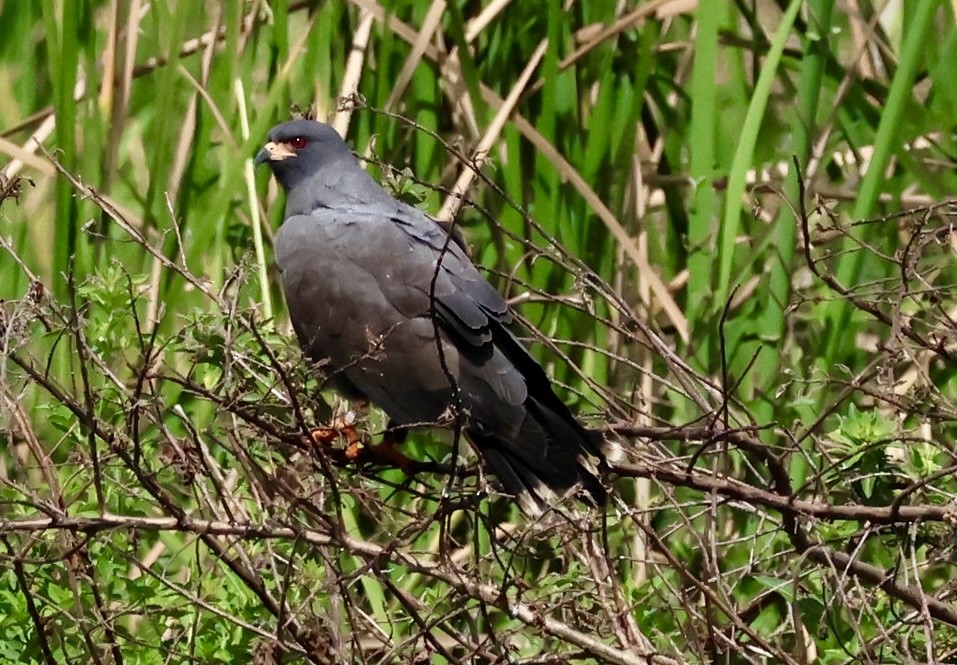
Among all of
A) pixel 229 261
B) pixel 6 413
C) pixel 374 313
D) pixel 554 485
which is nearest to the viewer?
pixel 6 413

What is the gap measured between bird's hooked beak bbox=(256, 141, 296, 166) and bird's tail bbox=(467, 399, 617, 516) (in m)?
1.05

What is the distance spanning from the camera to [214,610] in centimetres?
233

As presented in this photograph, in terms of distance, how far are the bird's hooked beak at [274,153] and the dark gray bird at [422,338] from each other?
0.64ft

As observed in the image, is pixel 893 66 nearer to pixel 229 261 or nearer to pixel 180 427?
pixel 229 261

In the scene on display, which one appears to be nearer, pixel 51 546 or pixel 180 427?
pixel 51 546

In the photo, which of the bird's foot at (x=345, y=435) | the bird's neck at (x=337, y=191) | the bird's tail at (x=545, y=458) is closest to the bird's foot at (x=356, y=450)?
the bird's foot at (x=345, y=435)

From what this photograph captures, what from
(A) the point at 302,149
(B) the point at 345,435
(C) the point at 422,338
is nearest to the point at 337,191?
(A) the point at 302,149

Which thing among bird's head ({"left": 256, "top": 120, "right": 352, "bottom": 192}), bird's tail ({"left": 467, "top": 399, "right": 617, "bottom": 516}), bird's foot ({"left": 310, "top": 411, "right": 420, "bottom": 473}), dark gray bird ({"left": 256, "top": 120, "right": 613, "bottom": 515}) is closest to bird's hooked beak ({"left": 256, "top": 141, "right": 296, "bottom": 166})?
bird's head ({"left": 256, "top": 120, "right": 352, "bottom": 192})

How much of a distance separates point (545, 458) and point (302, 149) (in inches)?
46.7

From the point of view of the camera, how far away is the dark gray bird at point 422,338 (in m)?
2.59

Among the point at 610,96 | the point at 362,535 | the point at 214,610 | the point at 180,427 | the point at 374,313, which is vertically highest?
the point at 610,96

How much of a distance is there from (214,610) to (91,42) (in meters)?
1.87

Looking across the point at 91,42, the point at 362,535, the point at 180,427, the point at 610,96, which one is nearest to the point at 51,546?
the point at 180,427

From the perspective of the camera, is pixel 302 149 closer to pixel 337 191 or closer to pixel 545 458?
pixel 337 191
